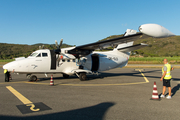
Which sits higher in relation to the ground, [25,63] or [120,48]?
[120,48]

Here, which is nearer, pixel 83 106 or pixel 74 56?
pixel 83 106

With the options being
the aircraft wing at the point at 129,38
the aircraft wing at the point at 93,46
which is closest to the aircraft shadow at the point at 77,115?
the aircraft wing at the point at 129,38

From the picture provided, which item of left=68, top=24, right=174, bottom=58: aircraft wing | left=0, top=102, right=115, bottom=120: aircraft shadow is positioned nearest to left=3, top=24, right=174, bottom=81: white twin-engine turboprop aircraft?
left=68, top=24, right=174, bottom=58: aircraft wing

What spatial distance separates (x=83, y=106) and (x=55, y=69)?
8094 mm

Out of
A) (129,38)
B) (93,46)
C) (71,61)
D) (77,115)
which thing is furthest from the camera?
(71,61)

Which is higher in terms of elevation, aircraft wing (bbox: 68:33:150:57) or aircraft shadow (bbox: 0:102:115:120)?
aircraft wing (bbox: 68:33:150:57)

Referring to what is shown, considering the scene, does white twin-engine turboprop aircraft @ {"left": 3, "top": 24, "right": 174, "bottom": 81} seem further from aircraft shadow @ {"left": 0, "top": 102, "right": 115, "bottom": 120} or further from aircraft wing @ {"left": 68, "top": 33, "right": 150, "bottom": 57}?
aircraft shadow @ {"left": 0, "top": 102, "right": 115, "bottom": 120}

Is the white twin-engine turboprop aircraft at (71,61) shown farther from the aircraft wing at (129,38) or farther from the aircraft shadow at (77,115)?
the aircraft shadow at (77,115)

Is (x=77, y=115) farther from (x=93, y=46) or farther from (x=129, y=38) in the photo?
(x=93, y=46)

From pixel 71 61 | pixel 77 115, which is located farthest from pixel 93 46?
pixel 77 115

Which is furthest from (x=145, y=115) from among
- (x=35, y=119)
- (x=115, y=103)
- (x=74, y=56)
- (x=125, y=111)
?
(x=74, y=56)

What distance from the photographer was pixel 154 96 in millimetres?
6770

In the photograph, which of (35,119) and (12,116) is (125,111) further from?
(12,116)

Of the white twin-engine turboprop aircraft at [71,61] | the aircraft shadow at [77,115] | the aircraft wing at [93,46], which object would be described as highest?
the aircraft wing at [93,46]
